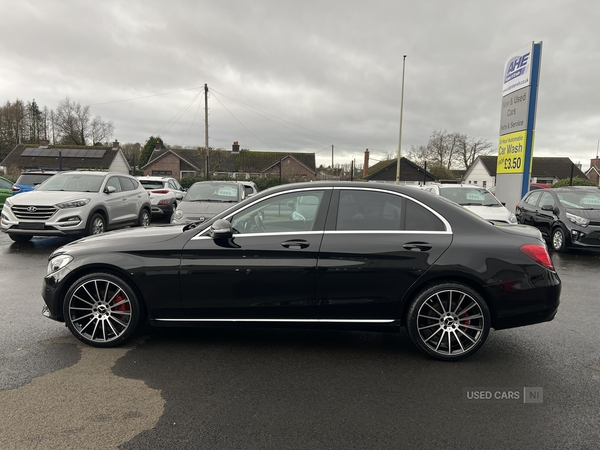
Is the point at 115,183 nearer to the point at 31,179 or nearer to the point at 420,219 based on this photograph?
the point at 31,179

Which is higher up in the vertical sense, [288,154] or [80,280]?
[288,154]

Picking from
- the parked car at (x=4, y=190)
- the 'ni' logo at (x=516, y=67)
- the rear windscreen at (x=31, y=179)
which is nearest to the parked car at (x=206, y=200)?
the parked car at (x=4, y=190)

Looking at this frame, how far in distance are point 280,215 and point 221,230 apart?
61 cm

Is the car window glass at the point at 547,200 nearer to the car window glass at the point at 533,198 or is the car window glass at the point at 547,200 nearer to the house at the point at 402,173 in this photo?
the car window glass at the point at 533,198

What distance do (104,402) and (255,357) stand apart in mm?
1282

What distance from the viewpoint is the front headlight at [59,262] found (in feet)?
13.0

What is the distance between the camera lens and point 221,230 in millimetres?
3754

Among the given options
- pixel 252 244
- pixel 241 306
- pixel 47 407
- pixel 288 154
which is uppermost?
pixel 288 154

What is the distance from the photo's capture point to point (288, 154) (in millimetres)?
55938

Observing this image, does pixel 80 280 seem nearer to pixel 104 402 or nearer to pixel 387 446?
pixel 104 402

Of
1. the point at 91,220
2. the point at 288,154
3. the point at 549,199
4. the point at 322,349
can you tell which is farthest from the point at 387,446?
the point at 288,154

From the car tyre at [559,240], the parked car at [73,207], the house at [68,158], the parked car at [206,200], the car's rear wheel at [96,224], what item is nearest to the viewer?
the parked car at [73,207]

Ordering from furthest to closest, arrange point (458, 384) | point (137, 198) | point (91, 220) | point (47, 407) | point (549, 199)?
point (137, 198) < point (549, 199) < point (91, 220) < point (458, 384) < point (47, 407)

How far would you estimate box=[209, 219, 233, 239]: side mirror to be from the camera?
3.76m
